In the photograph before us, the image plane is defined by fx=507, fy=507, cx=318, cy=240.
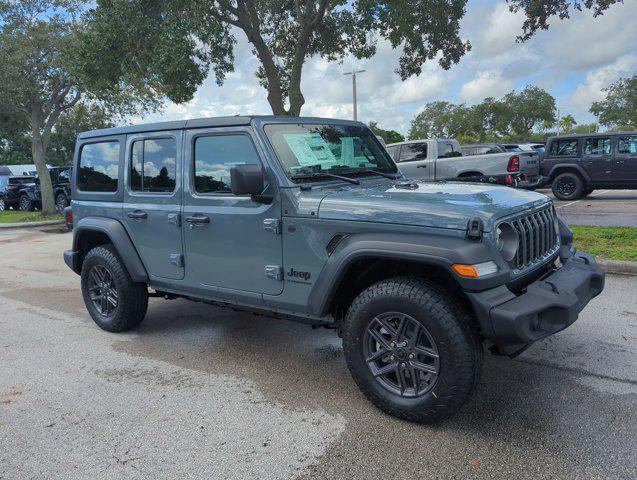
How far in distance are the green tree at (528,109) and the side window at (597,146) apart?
51.6 meters

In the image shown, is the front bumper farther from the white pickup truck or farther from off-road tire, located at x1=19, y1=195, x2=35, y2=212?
off-road tire, located at x1=19, y1=195, x2=35, y2=212

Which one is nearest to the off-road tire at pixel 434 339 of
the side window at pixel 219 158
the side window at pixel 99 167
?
the side window at pixel 219 158

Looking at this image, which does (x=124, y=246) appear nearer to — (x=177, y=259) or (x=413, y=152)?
(x=177, y=259)

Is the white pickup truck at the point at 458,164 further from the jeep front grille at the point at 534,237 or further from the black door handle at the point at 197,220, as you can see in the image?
the black door handle at the point at 197,220

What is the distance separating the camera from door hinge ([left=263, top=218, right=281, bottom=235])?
3473 millimetres

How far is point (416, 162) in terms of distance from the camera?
512 inches

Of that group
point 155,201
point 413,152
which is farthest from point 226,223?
point 413,152

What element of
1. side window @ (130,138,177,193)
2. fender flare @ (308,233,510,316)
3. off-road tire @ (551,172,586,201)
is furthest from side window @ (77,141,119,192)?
off-road tire @ (551,172,586,201)

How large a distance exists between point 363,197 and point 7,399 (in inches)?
113

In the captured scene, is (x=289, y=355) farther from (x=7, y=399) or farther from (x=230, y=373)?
(x=7, y=399)

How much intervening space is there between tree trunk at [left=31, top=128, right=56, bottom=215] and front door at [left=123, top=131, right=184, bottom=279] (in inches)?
597

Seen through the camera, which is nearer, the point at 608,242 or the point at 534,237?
the point at 534,237

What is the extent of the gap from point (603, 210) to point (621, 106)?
49784 millimetres

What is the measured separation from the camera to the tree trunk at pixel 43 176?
1770cm
